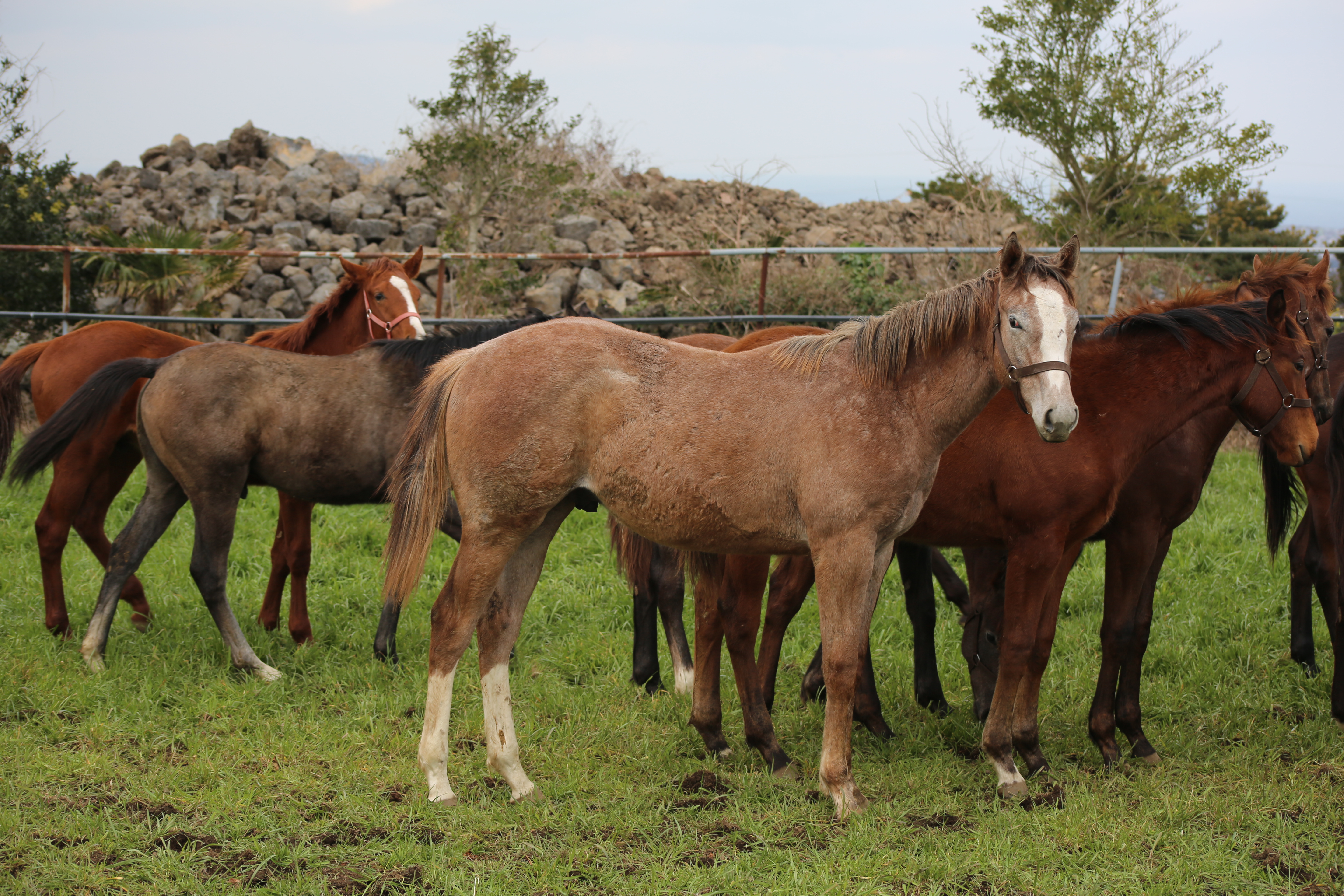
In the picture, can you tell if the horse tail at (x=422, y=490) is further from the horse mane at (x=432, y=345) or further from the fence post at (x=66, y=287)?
the fence post at (x=66, y=287)

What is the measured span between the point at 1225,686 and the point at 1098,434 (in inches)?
83.3

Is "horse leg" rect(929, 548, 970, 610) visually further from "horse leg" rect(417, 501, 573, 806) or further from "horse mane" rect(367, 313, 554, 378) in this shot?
"horse leg" rect(417, 501, 573, 806)

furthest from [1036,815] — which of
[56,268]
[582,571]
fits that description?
[56,268]

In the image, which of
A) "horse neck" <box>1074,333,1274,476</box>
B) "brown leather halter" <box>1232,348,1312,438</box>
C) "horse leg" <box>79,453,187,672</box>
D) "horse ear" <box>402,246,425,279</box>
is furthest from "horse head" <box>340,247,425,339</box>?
"brown leather halter" <box>1232,348,1312,438</box>

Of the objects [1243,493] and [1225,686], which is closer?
[1225,686]

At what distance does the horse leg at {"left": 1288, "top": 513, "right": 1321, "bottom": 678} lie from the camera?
5.48m

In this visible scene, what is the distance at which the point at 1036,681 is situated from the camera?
166 inches

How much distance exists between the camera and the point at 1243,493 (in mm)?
8516

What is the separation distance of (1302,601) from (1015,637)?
2.74 m

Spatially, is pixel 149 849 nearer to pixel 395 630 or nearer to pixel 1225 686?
pixel 395 630

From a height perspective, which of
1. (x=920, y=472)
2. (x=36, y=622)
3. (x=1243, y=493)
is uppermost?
(x=920, y=472)

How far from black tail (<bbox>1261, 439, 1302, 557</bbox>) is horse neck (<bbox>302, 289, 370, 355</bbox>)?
18.2 feet

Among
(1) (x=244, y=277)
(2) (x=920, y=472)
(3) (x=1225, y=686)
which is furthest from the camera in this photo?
(1) (x=244, y=277)

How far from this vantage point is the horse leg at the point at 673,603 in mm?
5258
